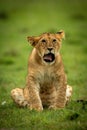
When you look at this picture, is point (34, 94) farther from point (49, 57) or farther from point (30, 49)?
point (30, 49)

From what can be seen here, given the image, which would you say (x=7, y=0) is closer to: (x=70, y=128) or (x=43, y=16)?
(x=43, y=16)

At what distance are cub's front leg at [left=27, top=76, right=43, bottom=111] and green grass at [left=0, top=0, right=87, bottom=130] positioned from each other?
0.14 meters

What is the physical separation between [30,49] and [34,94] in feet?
32.2

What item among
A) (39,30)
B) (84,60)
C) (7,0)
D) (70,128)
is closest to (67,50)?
(84,60)

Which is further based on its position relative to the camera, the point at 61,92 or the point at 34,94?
the point at 61,92

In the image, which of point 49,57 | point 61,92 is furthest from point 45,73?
point 61,92

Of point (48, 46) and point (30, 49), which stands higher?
point (30, 49)

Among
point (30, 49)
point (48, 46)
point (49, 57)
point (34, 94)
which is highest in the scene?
point (30, 49)

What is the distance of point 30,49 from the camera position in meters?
21.0

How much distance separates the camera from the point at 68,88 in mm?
11969

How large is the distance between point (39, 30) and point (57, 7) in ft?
26.6

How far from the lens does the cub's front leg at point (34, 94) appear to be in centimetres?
1129

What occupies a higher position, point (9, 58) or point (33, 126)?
point (9, 58)

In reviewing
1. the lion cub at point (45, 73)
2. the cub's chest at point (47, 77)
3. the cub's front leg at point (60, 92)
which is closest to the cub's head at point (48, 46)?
the lion cub at point (45, 73)
